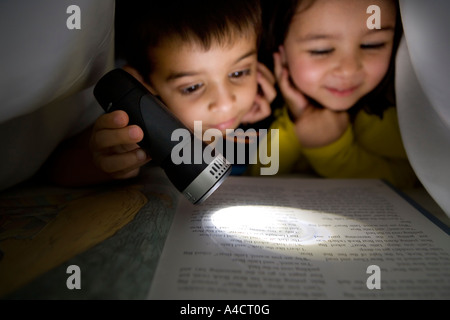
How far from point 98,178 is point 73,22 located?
29 cm

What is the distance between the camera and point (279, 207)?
1.78 ft

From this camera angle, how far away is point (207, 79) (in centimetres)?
66

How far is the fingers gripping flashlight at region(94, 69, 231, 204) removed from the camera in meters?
0.47

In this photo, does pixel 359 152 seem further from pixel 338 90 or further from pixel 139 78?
pixel 139 78

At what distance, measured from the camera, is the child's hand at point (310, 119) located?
0.79 meters

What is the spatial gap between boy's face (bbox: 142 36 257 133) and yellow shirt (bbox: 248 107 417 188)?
5.5 inches

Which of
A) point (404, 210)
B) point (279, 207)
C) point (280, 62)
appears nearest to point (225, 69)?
point (280, 62)

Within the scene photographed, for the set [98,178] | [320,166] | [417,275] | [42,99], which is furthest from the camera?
[320,166]

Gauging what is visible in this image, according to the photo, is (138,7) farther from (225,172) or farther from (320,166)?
(320,166)

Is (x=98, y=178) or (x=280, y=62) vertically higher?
(x=280, y=62)

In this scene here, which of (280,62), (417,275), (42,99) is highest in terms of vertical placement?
(280,62)

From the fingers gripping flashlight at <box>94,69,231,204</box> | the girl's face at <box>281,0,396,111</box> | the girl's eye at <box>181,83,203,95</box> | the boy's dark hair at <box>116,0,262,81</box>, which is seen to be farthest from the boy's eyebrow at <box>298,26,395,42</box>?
the fingers gripping flashlight at <box>94,69,231,204</box>

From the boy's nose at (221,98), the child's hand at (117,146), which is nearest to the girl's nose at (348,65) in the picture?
the boy's nose at (221,98)

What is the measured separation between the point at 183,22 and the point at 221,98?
0.52ft
